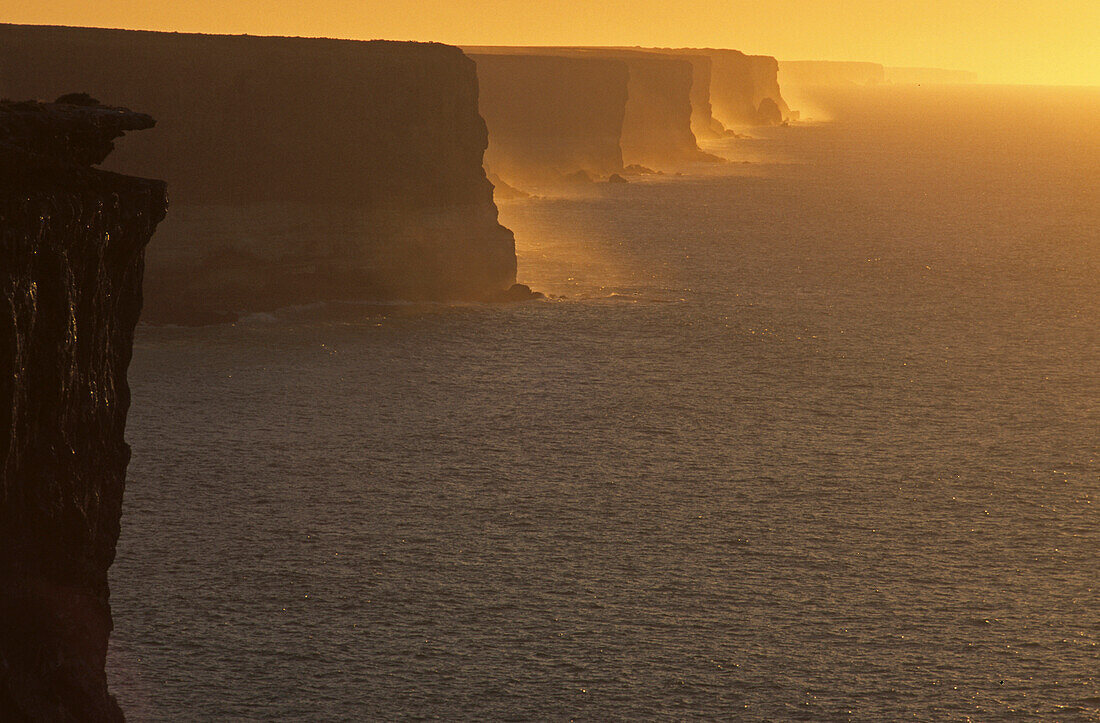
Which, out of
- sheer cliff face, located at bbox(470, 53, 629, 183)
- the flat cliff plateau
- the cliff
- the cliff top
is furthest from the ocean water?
the flat cliff plateau

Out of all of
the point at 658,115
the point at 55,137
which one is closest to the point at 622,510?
the point at 55,137

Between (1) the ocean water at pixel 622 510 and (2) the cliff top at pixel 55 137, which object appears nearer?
(2) the cliff top at pixel 55 137

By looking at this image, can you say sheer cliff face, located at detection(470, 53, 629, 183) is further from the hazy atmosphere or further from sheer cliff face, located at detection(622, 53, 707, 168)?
the hazy atmosphere

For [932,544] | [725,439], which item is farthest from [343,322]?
[932,544]

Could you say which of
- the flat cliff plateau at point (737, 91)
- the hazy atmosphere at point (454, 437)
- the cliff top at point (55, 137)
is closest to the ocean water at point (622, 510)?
the hazy atmosphere at point (454, 437)

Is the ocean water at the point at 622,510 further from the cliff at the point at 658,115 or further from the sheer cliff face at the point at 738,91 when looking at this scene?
the sheer cliff face at the point at 738,91

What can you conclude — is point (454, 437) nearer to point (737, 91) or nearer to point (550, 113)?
point (550, 113)
